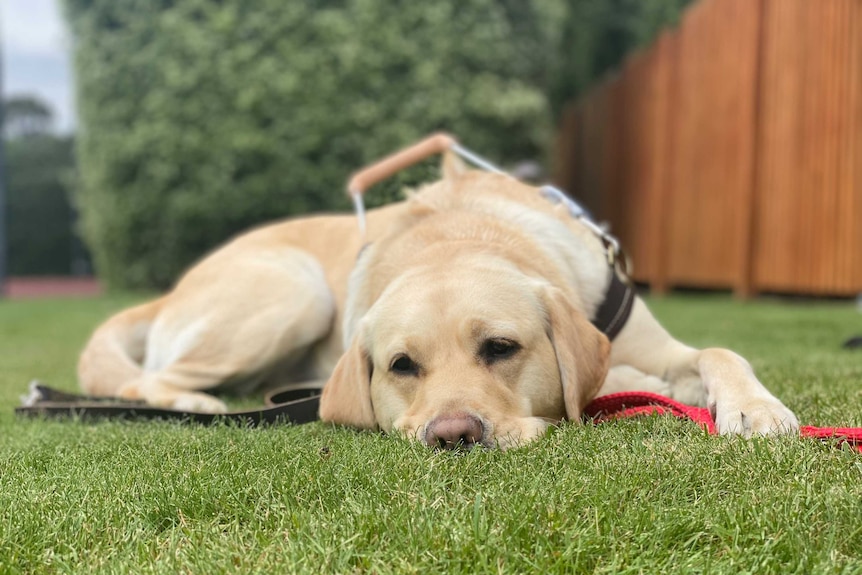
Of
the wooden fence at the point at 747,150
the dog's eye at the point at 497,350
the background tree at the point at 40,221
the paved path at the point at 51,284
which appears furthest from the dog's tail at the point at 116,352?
the background tree at the point at 40,221

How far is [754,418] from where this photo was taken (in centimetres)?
215

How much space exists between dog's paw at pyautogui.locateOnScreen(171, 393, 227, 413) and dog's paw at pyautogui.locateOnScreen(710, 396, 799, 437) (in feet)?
6.17

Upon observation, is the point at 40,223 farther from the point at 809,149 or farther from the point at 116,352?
the point at 116,352

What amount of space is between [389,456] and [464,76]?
32.8 ft

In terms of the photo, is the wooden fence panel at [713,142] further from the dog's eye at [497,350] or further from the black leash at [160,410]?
the dog's eye at [497,350]

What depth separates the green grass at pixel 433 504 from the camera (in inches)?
54.9

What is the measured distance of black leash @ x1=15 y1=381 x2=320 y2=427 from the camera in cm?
274

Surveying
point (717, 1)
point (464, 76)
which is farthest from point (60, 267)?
point (717, 1)

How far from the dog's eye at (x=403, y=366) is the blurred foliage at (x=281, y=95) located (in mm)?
8768

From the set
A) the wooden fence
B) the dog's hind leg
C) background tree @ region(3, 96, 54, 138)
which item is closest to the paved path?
background tree @ region(3, 96, 54, 138)

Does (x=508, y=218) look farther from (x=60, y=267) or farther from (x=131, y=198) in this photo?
(x=60, y=267)

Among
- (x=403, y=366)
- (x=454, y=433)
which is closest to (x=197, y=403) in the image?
(x=403, y=366)

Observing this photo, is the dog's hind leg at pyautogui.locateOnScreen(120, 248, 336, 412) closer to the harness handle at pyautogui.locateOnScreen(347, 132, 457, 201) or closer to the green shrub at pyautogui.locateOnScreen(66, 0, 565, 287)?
the harness handle at pyautogui.locateOnScreen(347, 132, 457, 201)

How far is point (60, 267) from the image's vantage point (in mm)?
28688
